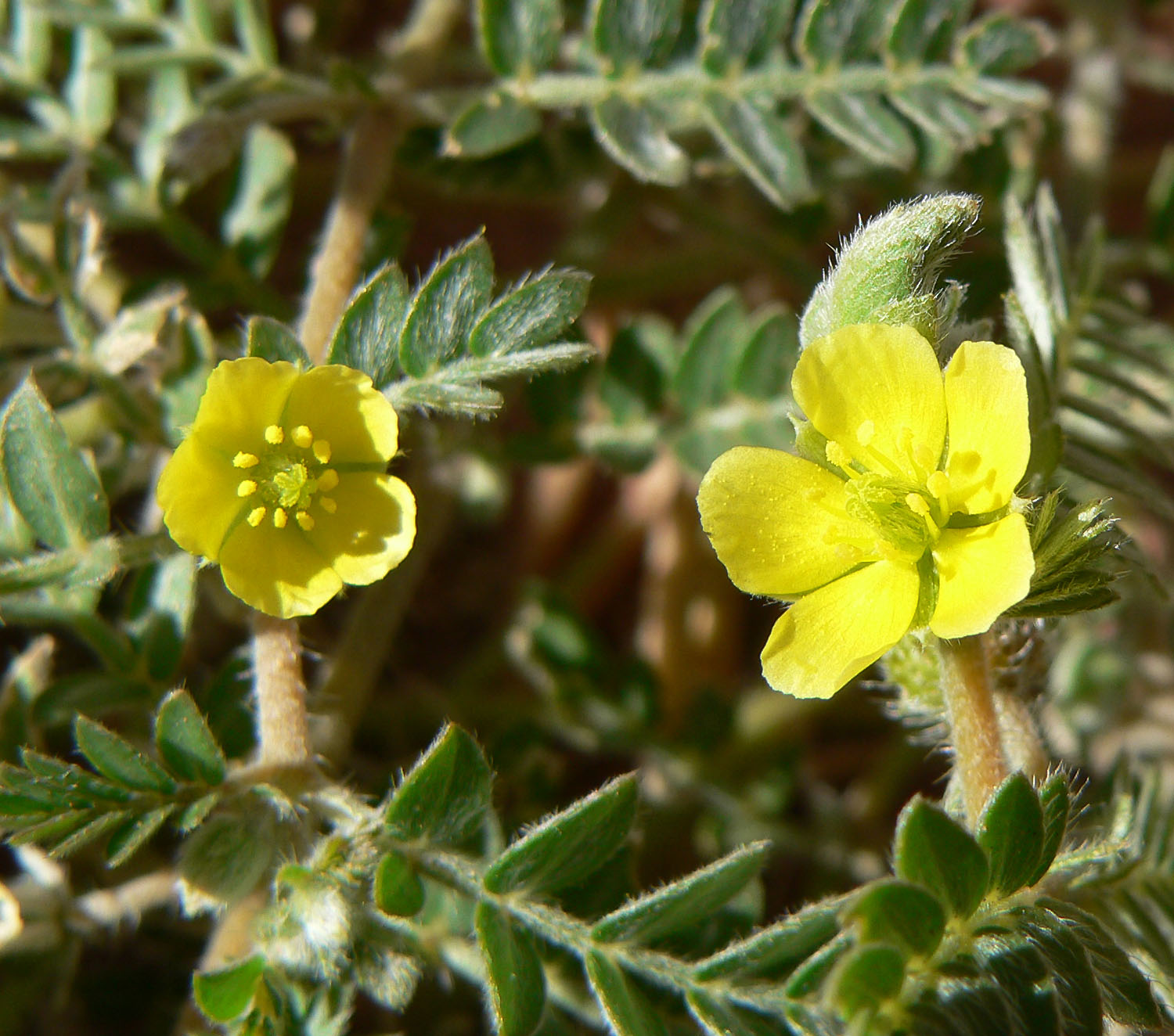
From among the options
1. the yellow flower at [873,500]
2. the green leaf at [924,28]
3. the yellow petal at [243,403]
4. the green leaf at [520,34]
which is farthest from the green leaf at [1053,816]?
the green leaf at [520,34]

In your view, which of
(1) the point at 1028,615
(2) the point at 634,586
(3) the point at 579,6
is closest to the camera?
(1) the point at 1028,615

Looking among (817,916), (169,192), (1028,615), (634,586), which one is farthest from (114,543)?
(634,586)

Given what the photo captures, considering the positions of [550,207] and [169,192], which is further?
[550,207]

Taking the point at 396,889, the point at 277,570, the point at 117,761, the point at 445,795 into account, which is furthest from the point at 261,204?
the point at 396,889

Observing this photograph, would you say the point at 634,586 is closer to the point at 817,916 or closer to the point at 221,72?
the point at 221,72

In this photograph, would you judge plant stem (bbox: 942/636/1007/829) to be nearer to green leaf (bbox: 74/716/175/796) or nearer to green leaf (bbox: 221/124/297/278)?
green leaf (bbox: 74/716/175/796)

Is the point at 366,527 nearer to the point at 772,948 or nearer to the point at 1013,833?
the point at 772,948

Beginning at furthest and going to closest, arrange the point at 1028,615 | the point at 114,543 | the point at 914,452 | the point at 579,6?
1. the point at 579,6
2. the point at 114,543
3. the point at 914,452
4. the point at 1028,615
